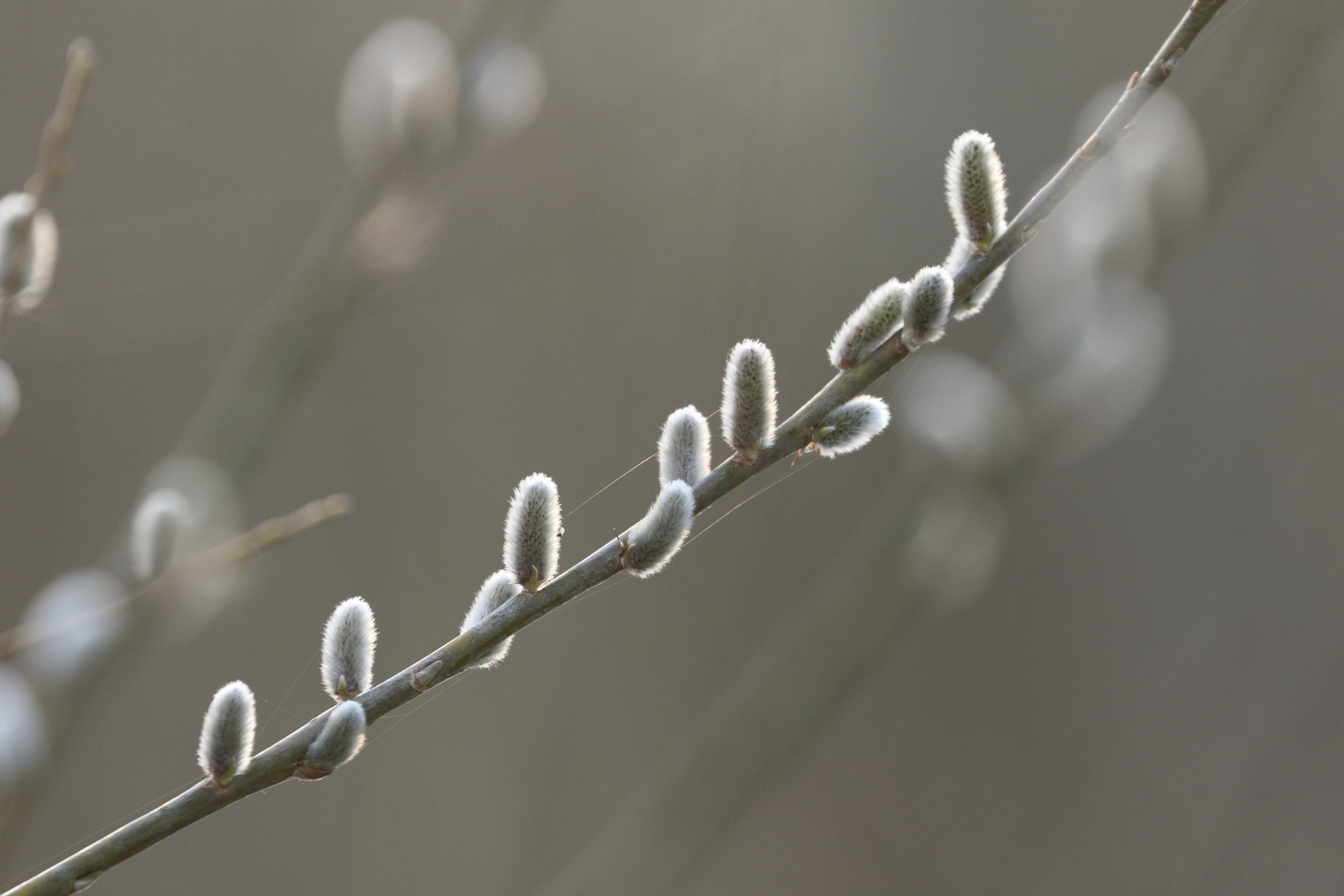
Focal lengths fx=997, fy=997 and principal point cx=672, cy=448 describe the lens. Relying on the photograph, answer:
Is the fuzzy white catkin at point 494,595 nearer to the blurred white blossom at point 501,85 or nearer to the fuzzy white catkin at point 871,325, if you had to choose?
the fuzzy white catkin at point 871,325

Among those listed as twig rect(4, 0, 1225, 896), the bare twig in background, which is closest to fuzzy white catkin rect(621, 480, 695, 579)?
twig rect(4, 0, 1225, 896)

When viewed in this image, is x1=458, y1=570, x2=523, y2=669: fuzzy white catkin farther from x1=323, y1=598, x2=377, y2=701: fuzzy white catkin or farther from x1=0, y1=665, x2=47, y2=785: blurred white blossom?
x1=0, y1=665, x2=47, y2=785: blurred white blossom

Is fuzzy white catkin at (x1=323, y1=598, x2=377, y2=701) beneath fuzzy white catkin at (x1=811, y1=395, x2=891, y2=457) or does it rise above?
above

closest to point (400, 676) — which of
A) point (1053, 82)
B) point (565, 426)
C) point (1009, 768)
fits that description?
point (565, 426)

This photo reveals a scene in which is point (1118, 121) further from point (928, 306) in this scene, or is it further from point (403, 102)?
point (403, 102)

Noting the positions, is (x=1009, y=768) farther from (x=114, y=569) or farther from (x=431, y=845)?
(x=114, y=569)

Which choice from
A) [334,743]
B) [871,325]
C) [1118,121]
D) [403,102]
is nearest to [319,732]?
[334,743]

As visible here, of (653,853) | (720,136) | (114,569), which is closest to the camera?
(114,569)
